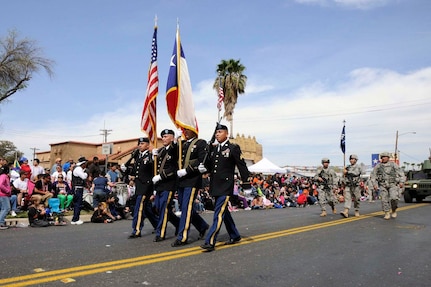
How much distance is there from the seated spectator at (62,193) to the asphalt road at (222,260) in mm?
4335

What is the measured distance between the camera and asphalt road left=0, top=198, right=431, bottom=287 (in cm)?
433

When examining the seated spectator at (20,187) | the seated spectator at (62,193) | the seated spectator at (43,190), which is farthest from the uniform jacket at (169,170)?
the seated spectator at (20,187)

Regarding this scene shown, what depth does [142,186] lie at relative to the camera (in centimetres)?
760

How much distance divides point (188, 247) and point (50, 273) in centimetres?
234

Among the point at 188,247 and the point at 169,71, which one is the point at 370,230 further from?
the point at 169,71

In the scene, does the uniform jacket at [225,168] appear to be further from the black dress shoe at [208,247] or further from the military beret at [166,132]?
the military beret at [166,132]

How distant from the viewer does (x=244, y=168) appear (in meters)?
6.38

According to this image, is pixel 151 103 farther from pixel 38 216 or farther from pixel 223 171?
pixel 38 216

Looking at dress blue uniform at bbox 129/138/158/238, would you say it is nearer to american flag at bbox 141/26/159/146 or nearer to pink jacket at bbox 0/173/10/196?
american flag at bbox 141/26/159/146

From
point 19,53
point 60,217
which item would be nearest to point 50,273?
point 60,217

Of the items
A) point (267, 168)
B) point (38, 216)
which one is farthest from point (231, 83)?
point (38, 216)

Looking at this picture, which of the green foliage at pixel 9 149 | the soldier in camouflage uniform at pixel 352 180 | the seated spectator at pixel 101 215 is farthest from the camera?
the green foliage at pixel 9 149

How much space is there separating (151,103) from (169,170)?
1965 millimetres

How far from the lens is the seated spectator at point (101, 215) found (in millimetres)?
11258
